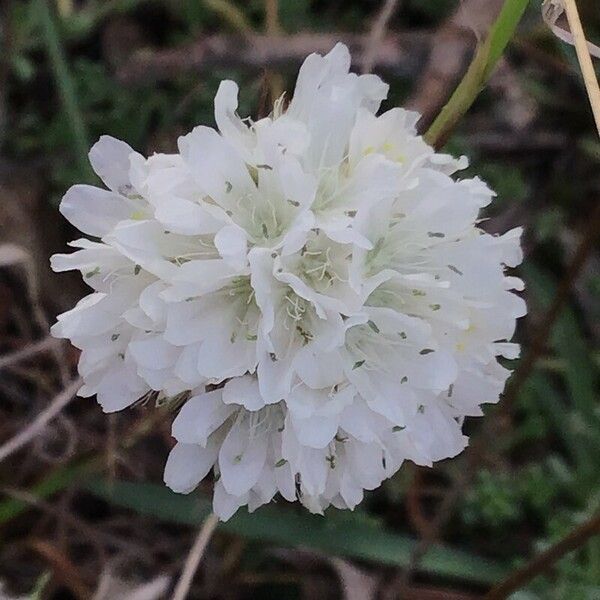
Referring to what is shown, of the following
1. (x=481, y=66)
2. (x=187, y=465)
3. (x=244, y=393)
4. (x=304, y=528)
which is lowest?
(x=304, y=528)

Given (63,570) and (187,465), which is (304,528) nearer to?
(63,570)

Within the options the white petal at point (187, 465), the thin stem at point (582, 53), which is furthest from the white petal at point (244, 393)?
the thin stem at point (582, 53)

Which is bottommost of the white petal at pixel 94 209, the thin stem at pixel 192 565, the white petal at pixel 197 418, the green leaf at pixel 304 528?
the green leaf at pixel 304 528

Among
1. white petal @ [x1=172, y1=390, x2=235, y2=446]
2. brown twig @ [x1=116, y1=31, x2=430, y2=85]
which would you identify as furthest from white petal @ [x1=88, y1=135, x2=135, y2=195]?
Result: brown twig @ [x1=116, y1=31, x2=430, y2=85]

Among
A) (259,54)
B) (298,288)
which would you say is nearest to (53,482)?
(298,288)

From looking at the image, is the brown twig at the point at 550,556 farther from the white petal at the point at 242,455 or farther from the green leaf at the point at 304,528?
the white petal at the point at 242,455
